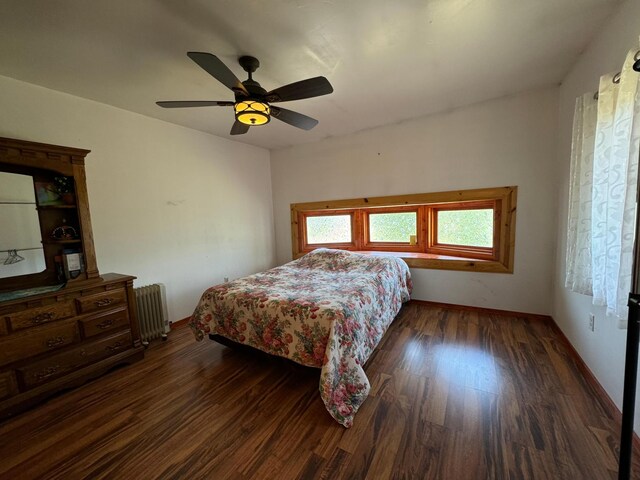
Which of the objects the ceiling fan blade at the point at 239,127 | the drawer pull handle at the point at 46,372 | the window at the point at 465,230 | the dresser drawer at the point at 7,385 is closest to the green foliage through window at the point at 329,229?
the window at the point at 465,230

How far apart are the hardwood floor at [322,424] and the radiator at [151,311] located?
1.44 feet

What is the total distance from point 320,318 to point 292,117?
1.64 meters

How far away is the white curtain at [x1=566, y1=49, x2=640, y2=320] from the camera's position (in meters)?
1.19

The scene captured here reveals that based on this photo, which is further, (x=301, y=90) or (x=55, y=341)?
(x=55, y=341)

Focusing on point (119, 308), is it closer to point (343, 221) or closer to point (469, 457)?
point (469, 457)

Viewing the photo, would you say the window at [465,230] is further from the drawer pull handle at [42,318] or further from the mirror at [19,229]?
the mirror at [19,229]

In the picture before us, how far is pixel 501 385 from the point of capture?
1781mm

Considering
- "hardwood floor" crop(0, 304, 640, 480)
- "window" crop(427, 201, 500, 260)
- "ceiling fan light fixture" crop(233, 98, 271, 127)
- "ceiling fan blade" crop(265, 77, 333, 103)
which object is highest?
"ceiling fan blade" crop(265, 77, 333, 103)

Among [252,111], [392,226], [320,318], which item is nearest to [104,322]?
[320,318]

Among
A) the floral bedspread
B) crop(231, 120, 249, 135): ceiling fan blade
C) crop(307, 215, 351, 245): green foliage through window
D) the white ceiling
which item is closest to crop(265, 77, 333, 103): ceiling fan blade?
the white ceiling

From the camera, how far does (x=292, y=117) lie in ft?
6.81

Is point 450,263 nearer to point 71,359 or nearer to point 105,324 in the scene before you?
point 105,324

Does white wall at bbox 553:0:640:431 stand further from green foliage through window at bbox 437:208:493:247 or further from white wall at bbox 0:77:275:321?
white wall at bbox 0:77:275:321

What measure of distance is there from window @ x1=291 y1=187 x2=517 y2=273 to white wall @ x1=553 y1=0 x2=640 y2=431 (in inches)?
19.6
